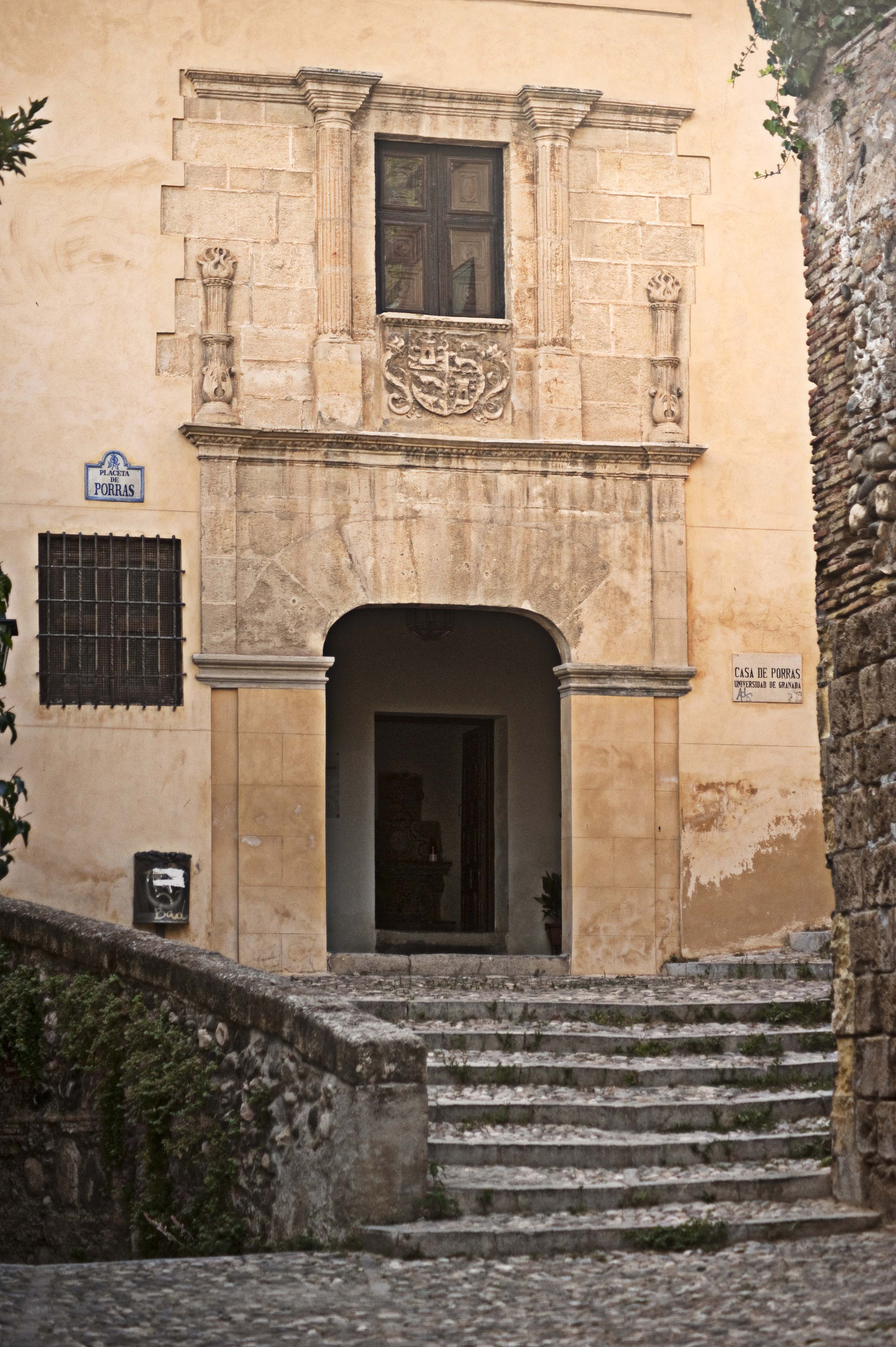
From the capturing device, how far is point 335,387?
542 inches

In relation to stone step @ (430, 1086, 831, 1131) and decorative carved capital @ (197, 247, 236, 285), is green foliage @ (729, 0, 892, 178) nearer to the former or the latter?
stone step @ (430, 1086, 831, 1131)

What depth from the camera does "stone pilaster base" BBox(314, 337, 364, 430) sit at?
1373 cm

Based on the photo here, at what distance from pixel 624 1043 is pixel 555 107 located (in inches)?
302

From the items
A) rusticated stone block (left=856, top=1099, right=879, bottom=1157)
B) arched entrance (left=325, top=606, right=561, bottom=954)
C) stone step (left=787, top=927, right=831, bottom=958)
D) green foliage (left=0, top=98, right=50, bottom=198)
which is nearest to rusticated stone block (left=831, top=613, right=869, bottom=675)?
rusticated stone block (left=856, top=1099, right=879, bottom=1157)

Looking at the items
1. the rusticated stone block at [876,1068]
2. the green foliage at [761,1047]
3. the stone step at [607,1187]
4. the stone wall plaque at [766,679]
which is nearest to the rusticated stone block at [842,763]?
the rusticated stone block at [876,1068]

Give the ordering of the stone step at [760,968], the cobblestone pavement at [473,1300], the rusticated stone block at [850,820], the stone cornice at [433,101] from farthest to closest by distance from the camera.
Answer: the stone cornice at [433,101] → the stone step at [760,968] → the rusticated stone block at [850,820] → the cobblestone pavement at [473,1300]

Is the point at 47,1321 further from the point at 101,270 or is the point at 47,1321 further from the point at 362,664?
the point at 362,664

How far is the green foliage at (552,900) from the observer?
1579 centimetres

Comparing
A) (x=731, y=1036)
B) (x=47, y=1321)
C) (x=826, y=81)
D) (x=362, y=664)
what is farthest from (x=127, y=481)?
(x=47, y=1321)

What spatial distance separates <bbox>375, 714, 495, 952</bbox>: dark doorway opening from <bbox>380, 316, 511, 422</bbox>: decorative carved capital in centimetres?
422

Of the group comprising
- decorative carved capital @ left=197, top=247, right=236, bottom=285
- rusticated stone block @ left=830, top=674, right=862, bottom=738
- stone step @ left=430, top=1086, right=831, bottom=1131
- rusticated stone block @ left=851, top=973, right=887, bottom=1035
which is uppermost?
decorative carved capital @ left=197, top=247, right=236, bottom=285

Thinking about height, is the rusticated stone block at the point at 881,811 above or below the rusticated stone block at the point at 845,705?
below

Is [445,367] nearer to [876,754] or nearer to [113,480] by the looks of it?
[113,480]

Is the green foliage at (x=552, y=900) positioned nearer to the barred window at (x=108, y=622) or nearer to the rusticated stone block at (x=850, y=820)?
the barred window at (x=108, y=622)
